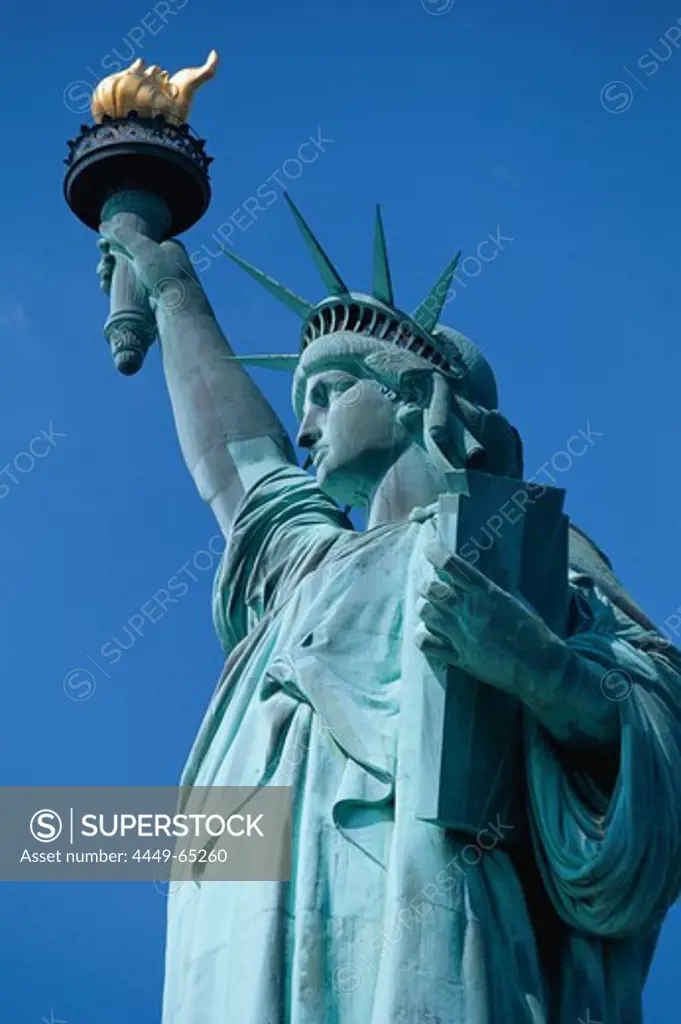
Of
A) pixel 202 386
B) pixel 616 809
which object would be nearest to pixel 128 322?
pixel 202 386

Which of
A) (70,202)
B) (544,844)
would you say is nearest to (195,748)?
(544,844)

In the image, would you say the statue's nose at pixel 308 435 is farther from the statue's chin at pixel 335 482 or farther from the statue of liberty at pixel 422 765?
the statue's chin at pixel 335 482

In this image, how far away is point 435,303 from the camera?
14.9 meters

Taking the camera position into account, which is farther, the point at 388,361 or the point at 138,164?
the point at 138,164

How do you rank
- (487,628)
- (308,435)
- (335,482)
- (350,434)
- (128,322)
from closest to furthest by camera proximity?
(487,628) → (350,434) → (335,482) → (308,435) → (128,322)

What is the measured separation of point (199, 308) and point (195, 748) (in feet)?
13.1

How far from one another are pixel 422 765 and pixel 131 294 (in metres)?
5.74

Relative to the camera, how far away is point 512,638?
1273cm

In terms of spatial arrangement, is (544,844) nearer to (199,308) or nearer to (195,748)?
(195,748)

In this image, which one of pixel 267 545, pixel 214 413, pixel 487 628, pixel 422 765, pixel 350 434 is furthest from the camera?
pixel 214 413

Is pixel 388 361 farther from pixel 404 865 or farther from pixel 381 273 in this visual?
pixel 404 865

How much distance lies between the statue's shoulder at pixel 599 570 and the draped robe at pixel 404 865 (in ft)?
0.57

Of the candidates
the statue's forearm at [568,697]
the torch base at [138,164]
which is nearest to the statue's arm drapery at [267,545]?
the statue's forearm at [568,697]

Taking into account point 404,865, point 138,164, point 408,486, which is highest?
point 138,164
